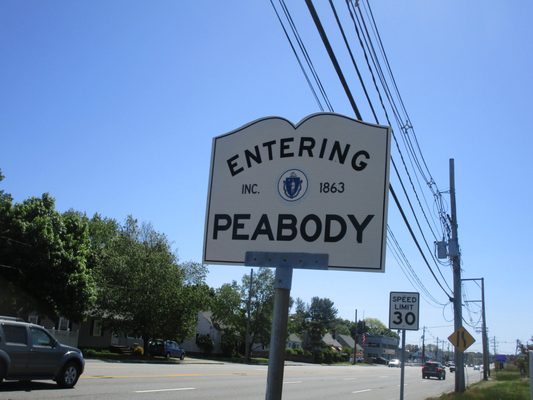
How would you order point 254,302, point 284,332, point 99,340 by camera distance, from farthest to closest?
point 254,302 → point 99,340 → point 284,332

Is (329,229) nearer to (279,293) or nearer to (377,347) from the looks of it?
(279,293)

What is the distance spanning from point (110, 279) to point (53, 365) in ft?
87.6

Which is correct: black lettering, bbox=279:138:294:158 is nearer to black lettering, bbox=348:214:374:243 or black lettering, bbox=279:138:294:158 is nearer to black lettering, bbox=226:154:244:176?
black lettering, bbox=226:154:244:176

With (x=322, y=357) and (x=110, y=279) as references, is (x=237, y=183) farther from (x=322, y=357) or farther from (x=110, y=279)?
(x=322, y=357)

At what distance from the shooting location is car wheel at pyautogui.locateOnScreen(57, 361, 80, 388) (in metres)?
14.8

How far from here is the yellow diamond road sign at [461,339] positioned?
2292 cm

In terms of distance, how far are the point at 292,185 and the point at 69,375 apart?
13732 millimetres

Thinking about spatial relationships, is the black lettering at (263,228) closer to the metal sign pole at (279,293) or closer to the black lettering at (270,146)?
the metal sign pole at (279,293)

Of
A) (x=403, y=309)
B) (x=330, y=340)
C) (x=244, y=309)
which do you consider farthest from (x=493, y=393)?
(x=330, y=340)

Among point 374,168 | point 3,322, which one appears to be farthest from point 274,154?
point 3,322

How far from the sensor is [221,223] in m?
3.55

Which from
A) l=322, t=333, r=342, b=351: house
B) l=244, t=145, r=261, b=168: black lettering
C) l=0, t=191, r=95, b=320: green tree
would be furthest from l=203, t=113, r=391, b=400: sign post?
l=322, t=333, r=342, b=351: house

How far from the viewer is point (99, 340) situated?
47.8 m

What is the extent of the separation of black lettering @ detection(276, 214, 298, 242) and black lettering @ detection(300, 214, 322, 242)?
5 cm
